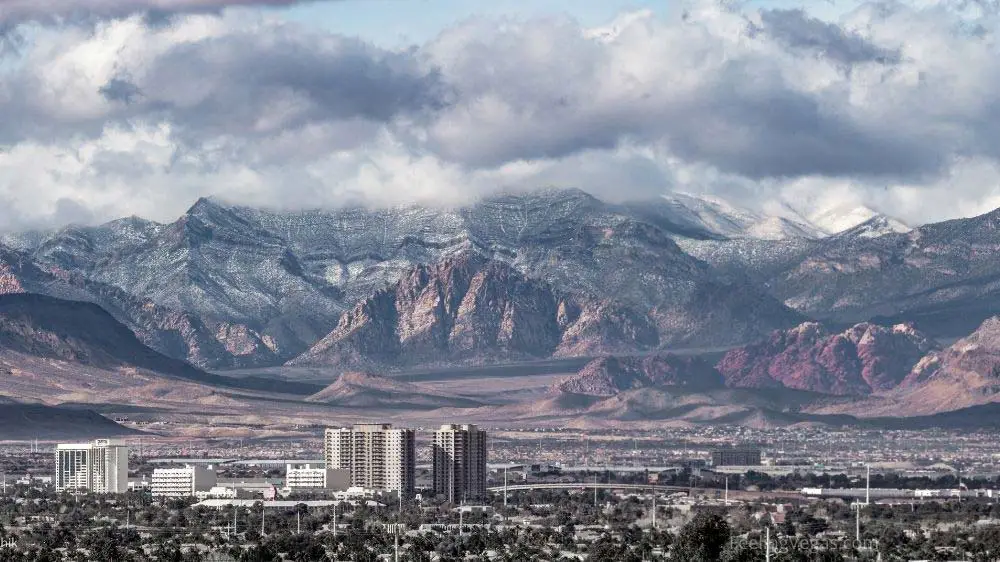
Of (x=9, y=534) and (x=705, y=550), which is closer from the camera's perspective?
(x=705, y=550)

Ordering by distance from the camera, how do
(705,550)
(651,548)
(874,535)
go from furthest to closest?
(874,535) < (651,548) < (705,550)

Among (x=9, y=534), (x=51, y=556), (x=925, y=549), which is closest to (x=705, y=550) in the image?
(x=925, y=549)

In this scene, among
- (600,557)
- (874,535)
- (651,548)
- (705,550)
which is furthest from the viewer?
(874,535)

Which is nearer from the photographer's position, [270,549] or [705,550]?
[705,550]

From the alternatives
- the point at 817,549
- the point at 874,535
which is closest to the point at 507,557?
the point at 817,549

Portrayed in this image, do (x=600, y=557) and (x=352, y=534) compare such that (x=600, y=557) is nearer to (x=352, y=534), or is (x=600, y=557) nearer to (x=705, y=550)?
(x=705, y=550)

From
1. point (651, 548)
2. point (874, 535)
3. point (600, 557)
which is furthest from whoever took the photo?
point (874, 535)

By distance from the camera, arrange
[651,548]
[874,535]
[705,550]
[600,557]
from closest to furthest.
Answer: [705,550] < [600,557] < [651,548] < [874,535]

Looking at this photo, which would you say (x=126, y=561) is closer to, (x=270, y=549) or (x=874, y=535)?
(x=270, y=549)
